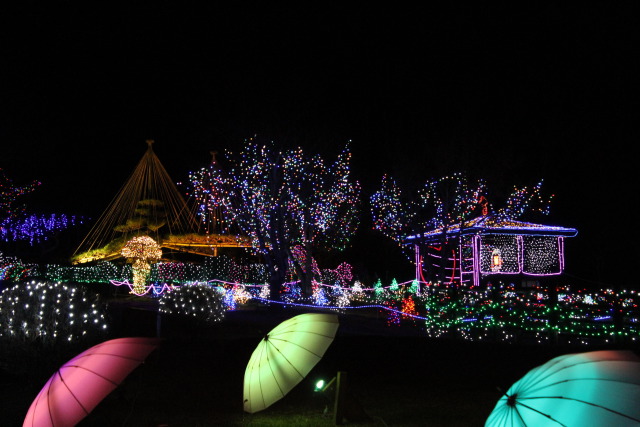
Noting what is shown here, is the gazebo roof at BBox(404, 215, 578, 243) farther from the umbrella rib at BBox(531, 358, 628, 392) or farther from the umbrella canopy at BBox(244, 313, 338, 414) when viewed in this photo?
the umbrella rib at BBox(531, 358, 628, 392)

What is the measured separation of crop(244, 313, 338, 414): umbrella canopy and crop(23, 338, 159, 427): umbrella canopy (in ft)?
4.32

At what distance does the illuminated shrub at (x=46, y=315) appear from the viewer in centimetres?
931

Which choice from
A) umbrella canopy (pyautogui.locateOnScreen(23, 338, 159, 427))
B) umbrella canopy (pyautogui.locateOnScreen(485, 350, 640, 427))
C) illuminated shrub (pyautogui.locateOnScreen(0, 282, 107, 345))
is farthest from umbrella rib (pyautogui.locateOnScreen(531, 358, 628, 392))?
illuminated shrub (pyautogui.locateOnScreen(0, 282, 107, 345))

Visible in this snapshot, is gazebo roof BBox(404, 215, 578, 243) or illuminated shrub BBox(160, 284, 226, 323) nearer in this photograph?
illuminated shrub BBox(160, 284, 226, 323)

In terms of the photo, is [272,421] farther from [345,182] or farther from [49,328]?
[345,182]

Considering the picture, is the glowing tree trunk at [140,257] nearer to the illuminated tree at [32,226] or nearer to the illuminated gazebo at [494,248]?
the illuminated gazebo at [494,248]

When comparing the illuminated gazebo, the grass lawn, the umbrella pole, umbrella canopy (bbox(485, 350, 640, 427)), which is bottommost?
the grass lawn

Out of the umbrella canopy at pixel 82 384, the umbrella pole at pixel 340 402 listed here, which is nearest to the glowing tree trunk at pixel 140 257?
the umbrella pole at pixel 340 402

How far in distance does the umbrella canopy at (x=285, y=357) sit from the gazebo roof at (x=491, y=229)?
1871 centimetres

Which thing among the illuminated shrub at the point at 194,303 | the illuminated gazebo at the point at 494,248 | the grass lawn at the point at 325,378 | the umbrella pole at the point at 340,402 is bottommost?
the grass lawn at the point at 325,378

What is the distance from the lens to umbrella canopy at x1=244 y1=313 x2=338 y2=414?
5.70 meters

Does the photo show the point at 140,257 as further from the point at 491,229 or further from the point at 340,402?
the point at 340,402

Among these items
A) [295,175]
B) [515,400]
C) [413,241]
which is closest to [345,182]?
[295,175]

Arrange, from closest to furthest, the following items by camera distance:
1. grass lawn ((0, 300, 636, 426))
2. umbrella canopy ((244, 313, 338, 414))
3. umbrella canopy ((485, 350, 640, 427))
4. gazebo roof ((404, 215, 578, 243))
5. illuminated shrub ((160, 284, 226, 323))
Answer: umbrella canopy ((485, 350, 640, 427)) → umbrella canopy ((244, 313, 338, 414)) → grass lawn ((0, 300, 636, 426)) → illuminated shrub ((160, 284, 226, 323)) → gazebo roof ((404, 215, 578, 243))
